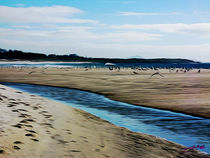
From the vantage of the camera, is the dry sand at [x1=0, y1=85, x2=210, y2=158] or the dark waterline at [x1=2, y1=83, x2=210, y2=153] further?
the dark waterline at [x1=2, y1=83, x2=210, y2=153]

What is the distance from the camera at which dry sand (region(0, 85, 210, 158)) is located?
20.4 feet

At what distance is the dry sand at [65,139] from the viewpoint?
6211 millimetres

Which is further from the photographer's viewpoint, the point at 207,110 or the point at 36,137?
the point at 207,110

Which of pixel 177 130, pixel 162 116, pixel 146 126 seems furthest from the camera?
pixel 162 116

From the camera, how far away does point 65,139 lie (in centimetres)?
718

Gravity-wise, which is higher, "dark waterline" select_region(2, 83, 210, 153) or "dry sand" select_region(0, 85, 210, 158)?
"dry sand" select_region(0, 85, 210, 158)

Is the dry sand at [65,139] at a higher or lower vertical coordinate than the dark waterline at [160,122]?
higher

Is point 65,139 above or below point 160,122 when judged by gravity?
above

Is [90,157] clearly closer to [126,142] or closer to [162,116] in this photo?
[126,142]

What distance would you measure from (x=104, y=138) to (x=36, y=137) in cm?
188

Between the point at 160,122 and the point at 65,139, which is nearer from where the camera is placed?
the point at 65,139

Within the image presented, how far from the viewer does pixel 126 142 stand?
25.5 feet

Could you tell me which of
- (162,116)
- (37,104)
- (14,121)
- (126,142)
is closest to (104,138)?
(126,142)

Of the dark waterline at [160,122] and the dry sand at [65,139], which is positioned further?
the dark waterline at [160,122]
